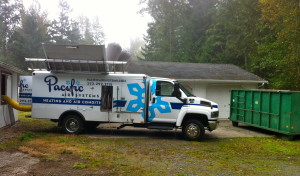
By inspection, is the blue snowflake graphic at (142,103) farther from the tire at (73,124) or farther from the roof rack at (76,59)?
the tire at (73,124)

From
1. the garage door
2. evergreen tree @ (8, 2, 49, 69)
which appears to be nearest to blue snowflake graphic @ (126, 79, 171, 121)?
the garage door

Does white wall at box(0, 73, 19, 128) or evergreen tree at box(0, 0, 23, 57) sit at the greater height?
evergreen tree at box(0, 0, 23, 57)

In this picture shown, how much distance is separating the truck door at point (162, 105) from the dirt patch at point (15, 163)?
4731mm

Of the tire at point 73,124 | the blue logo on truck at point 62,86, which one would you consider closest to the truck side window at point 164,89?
the blue logo on truck at point 62,86

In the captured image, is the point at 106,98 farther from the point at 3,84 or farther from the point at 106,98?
the point at 3,84

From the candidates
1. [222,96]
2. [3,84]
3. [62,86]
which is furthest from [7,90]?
[222,96]

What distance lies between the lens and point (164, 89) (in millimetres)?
10664

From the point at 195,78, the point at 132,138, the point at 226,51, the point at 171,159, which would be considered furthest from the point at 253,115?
the point at 226,51

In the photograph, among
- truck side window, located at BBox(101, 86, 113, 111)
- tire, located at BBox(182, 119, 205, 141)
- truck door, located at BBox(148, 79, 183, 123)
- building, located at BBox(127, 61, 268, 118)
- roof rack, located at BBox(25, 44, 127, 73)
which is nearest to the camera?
roof rack, located at BBox(25, 44, 127, 73)

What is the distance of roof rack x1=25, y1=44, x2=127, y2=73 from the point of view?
10133mm

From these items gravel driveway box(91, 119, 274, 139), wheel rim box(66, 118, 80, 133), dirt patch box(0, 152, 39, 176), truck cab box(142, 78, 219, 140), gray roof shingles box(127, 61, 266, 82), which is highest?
gray roof shingles box(127, 61, 266, 82)

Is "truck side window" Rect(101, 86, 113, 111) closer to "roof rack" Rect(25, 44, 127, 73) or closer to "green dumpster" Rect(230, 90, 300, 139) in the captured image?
"roof rack" Rect(25, 44, 127, 73)

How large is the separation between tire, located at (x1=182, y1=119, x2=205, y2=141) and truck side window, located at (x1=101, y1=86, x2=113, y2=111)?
3053 mm

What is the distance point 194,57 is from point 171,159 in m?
28.7
